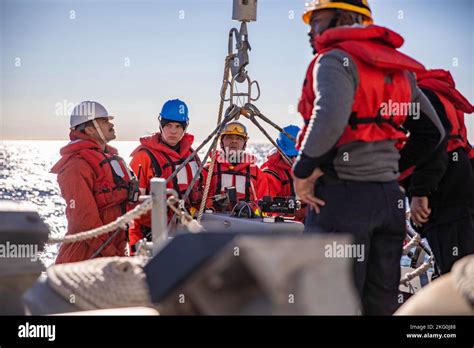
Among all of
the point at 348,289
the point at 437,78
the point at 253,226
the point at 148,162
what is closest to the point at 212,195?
the point at 148,162

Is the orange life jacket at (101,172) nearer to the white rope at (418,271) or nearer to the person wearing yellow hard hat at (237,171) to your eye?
the person wearing yellow hard hat at (237,171)

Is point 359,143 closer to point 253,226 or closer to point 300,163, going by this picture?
point 300,163

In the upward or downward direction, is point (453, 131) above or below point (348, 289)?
above

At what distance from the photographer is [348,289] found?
166 cm

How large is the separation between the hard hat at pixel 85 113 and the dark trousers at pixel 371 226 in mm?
3382

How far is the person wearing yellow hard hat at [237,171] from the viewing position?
6.36 m

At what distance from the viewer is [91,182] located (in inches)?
210

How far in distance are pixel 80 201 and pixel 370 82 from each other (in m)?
3.13

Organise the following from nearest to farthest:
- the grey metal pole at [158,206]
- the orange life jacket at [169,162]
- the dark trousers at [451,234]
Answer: the grey metal pole at [158,206] → the dark trousers at [451,234] → the orange life jacket at [169,162]

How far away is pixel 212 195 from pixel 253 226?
157 centimetres

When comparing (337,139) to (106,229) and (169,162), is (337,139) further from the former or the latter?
(169,162)

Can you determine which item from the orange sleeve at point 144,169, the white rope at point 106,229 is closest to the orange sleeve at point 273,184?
the orange sleeve at point 144,169

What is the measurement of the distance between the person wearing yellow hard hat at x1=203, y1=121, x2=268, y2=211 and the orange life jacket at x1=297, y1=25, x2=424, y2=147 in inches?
135
